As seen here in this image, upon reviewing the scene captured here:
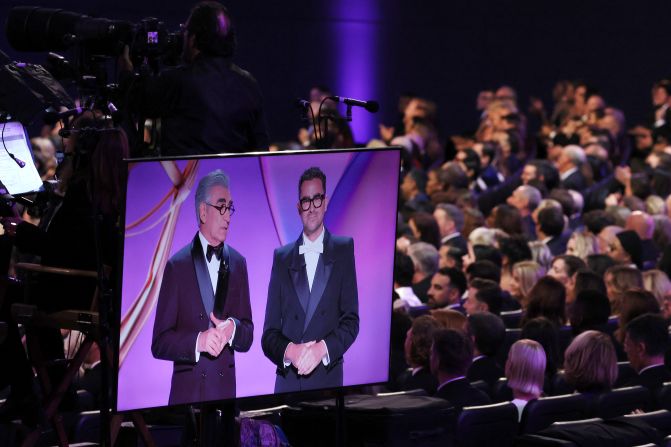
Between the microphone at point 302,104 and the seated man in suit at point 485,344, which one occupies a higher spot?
the microphone at point 302,104

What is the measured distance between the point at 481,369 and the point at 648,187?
6.15 meters

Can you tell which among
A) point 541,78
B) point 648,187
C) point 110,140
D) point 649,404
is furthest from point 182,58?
point 541,78

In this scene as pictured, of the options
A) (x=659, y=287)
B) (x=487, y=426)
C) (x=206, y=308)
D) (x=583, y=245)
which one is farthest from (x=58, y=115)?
(x=583, y=245)

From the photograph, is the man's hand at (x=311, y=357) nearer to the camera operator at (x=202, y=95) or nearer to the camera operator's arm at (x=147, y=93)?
the camera operator at (x=202, y=95)

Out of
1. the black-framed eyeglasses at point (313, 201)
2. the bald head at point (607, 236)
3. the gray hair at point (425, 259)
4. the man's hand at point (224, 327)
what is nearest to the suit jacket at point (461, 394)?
the black-framed eyeglasses at point (313, 201)

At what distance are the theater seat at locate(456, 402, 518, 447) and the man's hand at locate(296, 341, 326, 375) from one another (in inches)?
55.6

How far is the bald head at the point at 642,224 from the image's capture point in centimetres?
1071

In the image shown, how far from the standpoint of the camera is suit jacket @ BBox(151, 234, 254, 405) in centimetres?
371

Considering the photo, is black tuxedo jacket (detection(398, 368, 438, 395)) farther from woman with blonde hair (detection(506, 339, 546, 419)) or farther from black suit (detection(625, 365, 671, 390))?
black suit (detection(625, 365, 671, 390))

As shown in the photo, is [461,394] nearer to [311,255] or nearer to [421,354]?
[421,354]

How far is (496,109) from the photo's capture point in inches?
642

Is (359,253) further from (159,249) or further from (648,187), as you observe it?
(648,187)

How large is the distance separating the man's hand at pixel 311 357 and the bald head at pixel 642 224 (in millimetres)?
7165

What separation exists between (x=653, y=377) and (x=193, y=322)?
3.81 meters
